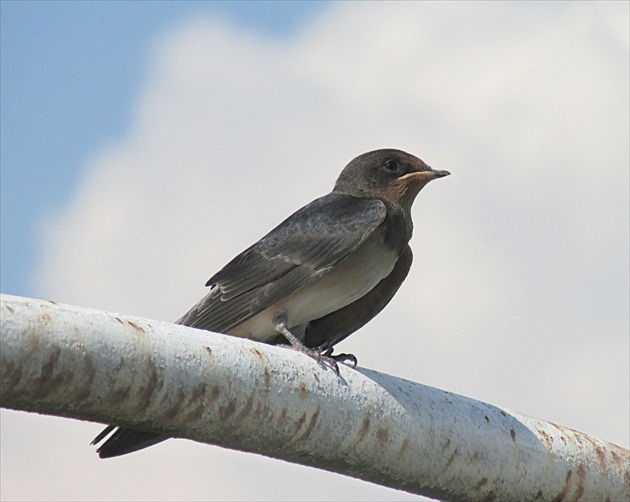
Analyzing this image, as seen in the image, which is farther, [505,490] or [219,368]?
[505,490]

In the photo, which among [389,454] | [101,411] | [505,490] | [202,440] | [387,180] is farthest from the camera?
[387,180]

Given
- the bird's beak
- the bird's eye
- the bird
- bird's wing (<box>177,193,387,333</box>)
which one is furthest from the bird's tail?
the bird's eye

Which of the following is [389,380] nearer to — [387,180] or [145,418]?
[145,418]

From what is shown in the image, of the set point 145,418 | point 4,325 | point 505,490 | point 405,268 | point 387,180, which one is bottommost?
Answer: point 505,490

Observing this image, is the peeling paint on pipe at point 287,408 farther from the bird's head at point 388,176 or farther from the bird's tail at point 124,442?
the bird's head at point 388,176

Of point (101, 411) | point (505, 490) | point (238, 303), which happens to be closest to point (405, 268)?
point (238, 303)

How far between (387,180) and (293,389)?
4.44 m

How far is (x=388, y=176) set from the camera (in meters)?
8.29

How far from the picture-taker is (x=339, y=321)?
773cm

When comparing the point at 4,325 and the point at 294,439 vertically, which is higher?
the point at 4,325

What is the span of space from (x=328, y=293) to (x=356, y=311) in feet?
1.55

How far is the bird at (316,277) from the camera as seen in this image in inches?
282

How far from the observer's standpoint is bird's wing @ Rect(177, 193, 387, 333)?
7.12 metres

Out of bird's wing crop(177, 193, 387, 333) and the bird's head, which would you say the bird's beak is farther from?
bird's wing crop(177, 193, 387, 333)
